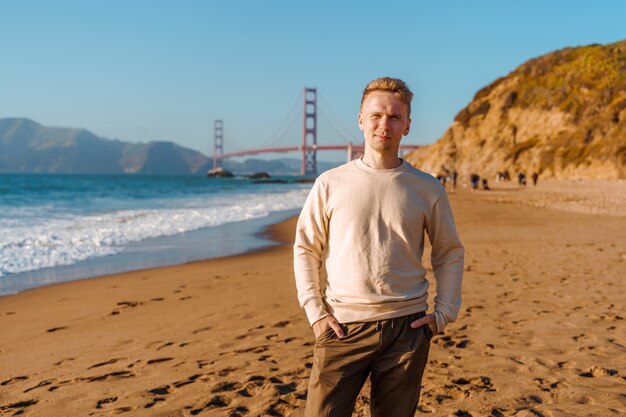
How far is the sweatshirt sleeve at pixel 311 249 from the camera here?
1715 millimetres

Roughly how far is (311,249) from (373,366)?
0.42m

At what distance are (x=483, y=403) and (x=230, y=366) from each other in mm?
1526

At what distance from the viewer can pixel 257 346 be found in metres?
3.85

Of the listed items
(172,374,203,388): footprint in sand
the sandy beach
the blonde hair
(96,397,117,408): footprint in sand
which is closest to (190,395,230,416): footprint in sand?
the sandy beach

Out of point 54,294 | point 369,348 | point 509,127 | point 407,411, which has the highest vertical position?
point 509,127

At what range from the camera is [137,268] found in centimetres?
774

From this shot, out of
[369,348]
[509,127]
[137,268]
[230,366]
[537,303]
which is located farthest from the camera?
[509,127]

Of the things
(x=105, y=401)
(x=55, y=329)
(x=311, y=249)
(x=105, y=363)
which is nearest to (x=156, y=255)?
(x=55, y=329)

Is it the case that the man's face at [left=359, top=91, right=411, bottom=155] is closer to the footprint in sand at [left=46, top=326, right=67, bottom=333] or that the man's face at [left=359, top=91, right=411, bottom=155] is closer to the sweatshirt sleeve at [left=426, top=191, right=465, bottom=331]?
the sweatshirt sleeve at [left=426, top=191, right=465, bottom=331]

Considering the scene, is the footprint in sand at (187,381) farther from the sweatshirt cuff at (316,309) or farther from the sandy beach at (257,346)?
the sweatshirt cuff at (316,309)

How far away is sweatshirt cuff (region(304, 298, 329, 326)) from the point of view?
169 centimetres

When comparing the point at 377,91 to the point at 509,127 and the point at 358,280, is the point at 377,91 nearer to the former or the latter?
the point at 358,280

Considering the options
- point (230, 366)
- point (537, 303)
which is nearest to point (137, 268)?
point (230, 366)

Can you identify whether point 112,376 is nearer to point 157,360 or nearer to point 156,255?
point 157,360
